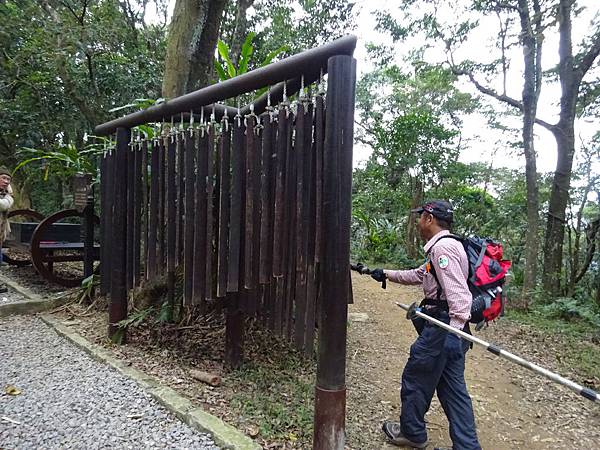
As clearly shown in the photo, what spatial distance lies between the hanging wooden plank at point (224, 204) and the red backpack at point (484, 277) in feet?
4.45

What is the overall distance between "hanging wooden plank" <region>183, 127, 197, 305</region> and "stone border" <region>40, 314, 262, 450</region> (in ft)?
2.02

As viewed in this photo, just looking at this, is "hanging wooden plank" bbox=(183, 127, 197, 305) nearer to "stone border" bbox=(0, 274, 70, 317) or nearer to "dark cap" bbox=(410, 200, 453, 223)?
"dark cap" bbox=(410, 200, 453, 223)

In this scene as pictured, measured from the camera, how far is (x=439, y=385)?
2.62 metres

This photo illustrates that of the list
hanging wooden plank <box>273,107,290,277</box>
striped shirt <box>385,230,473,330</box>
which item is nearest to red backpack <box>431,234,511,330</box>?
striped shirt <box>385,230,473,330</box>

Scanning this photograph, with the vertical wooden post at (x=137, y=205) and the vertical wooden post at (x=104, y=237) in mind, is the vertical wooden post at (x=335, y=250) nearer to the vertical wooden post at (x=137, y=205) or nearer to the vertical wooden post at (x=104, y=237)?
the vertical wooden post at (x=137, y=205)

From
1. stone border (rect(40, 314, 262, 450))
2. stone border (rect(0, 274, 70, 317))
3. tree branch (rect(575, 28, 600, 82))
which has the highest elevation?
tree branch (rect(575, 28, 600, 82))

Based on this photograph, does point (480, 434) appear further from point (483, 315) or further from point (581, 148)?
point (581, 148)

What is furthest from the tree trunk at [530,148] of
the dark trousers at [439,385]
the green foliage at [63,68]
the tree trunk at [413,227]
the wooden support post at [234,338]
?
the green foliage at [63,68]

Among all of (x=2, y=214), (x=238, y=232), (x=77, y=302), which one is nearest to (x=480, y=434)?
(x=238, y=232)

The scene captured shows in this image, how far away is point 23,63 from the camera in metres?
7.57

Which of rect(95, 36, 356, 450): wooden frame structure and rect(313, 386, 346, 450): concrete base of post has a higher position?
rect(95, 36, 356, 450): wooden frame structure

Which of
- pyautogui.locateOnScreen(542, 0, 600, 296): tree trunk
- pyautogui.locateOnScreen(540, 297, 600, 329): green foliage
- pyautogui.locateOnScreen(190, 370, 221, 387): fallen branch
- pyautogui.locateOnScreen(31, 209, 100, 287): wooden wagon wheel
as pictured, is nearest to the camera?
pyautogui.locateOnScreen(190, 370, 221, 387): fallen branch

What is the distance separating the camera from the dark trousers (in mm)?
2463

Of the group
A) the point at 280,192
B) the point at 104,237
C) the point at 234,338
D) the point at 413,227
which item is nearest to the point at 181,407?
the point at 234,338
